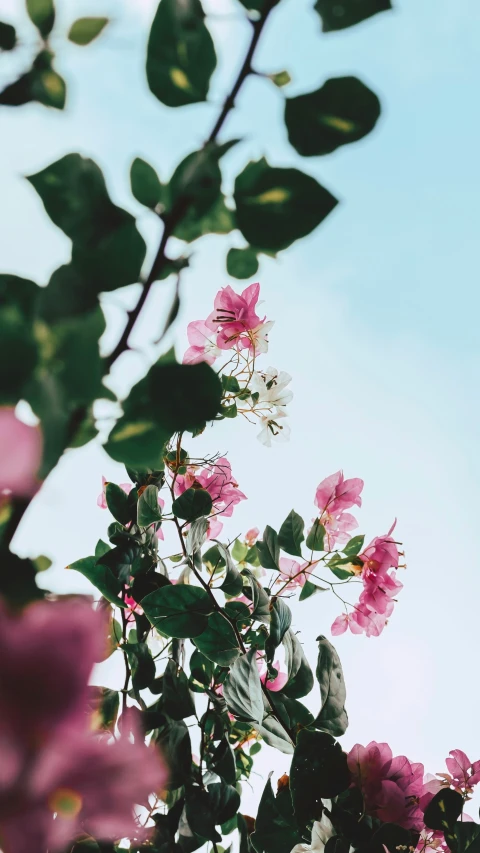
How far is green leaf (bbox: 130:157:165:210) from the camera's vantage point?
0.92 ft

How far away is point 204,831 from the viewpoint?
1.79ft

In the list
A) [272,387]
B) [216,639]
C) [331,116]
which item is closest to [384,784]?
[216,639]

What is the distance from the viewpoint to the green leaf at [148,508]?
635mm

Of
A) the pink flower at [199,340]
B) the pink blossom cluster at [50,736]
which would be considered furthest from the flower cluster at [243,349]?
the pink blossom cluster at [50,736]

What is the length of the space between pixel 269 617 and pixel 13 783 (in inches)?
19.1

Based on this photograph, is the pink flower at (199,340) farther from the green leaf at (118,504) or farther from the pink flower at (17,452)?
the pink flower at (17,452)

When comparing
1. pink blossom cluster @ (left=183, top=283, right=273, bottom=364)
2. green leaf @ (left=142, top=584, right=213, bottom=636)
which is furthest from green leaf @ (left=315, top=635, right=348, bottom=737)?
pink blossom cluster @ (left=183, top=283, right=273, bottom=364)

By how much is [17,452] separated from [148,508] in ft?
A: 1.45

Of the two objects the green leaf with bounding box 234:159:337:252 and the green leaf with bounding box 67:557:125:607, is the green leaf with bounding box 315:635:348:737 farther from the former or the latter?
the green leaf with bounding box 234:159:337:252

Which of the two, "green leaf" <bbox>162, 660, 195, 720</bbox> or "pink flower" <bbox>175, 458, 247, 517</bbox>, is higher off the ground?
"pink flower" <bbox>175, 458, 247, 517</bbox>

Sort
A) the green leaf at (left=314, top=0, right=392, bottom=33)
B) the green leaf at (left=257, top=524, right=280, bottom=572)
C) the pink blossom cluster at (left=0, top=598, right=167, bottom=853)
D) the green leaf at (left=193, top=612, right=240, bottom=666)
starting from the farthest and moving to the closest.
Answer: the green leaf at (left=257, top=524, right=280, bottom=572) < the green leaf at (left=193, top=612, right=240, bottom=666) < the green leaf at (left=314, top=0, right=392, bottom=33) < the pink blossom cluster at (left=0, top=598, right=167, bottom=853)

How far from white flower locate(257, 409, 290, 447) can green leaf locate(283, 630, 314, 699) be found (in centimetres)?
30

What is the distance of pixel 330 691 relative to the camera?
591 mm

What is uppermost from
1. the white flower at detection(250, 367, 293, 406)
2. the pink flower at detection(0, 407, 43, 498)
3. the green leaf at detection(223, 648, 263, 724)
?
the pink flower at detection(0, 407, 43, 498)
